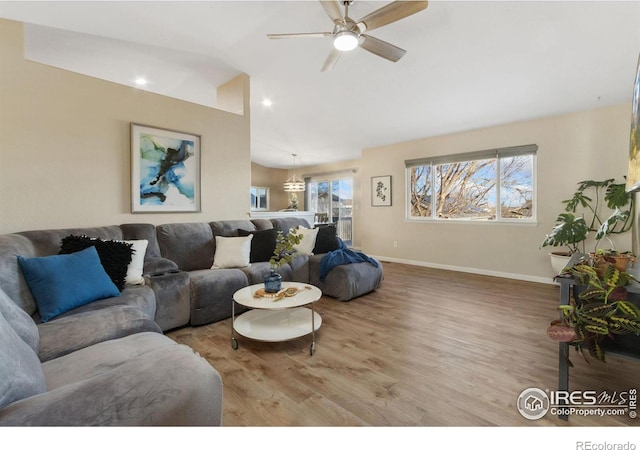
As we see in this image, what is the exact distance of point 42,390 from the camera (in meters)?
0.90

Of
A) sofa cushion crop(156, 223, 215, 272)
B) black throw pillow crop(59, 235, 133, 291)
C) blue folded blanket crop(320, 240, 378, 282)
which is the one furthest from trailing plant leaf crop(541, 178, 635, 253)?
Answer: black throw pillow crop(59, 235, 133, 291)

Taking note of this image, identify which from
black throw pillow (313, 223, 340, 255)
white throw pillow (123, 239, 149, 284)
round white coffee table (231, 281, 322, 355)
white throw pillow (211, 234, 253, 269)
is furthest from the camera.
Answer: black throw pillow (313, 223, 340, 255)

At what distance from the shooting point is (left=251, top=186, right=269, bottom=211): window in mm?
8539

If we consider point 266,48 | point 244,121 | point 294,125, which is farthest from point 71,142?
point 294,125

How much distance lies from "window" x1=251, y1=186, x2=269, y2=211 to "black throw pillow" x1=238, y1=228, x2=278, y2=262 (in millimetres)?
5133

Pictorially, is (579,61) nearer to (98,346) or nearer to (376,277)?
(376,277)

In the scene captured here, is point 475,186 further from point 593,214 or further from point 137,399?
point 137,399

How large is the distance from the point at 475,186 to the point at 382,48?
3348 mm

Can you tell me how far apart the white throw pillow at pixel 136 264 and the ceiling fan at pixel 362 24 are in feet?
6.93

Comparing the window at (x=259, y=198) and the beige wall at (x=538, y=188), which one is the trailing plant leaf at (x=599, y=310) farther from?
the window at (x=259, y=198)

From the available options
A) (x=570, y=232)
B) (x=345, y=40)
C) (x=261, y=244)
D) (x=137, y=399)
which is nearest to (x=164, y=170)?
(x=261, y=244)

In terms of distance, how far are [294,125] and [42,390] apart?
5124 millimetres

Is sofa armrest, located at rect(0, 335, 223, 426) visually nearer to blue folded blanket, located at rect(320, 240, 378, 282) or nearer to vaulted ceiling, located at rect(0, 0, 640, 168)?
blue folded blanket, located at rect(320, 240, 378, 282)

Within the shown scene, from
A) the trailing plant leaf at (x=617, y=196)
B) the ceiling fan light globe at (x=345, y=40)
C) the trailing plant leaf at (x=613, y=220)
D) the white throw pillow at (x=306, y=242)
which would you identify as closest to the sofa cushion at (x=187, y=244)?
the white throw pillow at (x=306, y=242)
